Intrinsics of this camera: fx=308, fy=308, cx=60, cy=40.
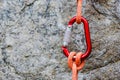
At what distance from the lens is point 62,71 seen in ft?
3.98

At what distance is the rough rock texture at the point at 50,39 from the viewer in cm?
119

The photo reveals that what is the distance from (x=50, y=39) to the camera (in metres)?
1.20

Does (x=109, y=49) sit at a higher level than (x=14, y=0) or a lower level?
lower

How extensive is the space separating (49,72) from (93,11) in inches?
11.6

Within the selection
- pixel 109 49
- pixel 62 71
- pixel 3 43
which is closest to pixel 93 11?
pixel 109 49

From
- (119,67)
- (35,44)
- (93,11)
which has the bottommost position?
(119,67)

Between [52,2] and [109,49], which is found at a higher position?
[52,2]

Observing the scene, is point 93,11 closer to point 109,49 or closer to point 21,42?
point 109,49

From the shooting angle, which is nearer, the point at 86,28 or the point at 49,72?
the point at 86,28

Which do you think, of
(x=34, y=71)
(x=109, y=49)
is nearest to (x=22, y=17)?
(x=34, y=71)

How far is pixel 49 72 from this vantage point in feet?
3.98

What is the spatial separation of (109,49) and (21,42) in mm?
345

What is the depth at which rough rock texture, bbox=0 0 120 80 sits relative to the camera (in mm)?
1188

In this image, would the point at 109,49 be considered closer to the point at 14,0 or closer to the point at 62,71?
the point at 62,71
